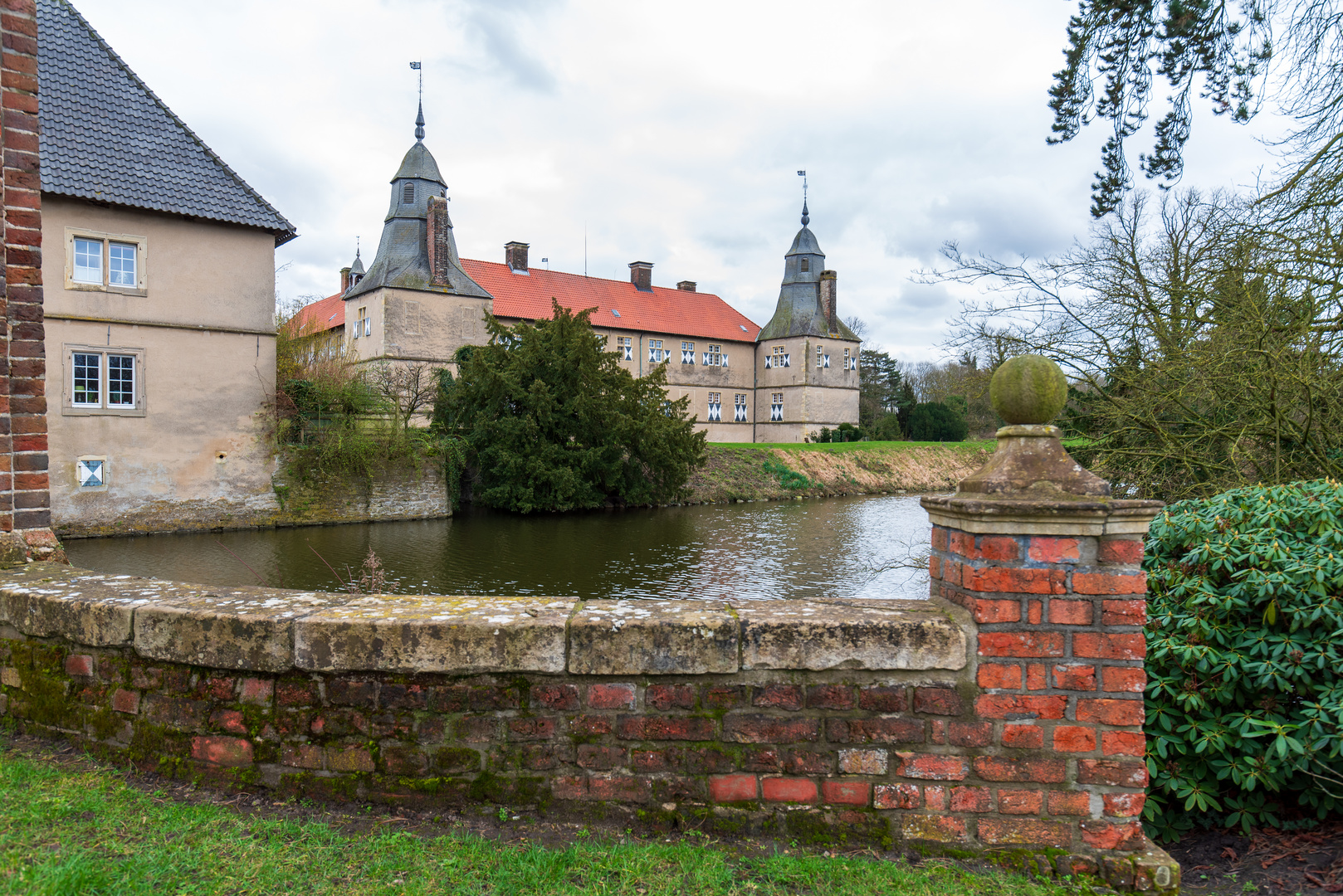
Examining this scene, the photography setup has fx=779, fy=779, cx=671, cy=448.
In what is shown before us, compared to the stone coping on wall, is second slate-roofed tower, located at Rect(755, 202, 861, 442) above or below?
above

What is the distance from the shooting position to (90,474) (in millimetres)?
16641

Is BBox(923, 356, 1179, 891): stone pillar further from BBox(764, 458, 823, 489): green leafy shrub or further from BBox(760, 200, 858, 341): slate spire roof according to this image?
BBox(760, 200, 858, 341): slate spire roof

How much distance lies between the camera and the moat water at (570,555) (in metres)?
12.4

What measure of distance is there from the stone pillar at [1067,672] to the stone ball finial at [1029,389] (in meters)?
0.21

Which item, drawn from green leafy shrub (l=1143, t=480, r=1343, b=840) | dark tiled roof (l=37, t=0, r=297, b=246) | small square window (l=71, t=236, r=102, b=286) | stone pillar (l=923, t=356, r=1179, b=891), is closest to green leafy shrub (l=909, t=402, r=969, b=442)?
dark tiled roof (l=37, t=0, r=297, b=246)

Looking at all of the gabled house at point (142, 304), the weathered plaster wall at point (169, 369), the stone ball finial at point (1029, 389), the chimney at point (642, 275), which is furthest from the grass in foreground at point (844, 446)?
the stone ball finial at point (1029, 389)

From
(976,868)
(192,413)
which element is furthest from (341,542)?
(976,868)

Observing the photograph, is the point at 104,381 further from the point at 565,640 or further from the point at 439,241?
the point at 565,640

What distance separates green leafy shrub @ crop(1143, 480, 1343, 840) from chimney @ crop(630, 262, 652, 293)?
43.2 metres

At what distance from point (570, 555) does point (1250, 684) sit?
1332cm

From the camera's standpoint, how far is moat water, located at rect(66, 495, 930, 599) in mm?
12438

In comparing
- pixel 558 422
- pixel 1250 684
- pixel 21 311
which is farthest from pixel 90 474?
pixel 1250 684

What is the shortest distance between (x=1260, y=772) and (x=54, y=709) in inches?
182

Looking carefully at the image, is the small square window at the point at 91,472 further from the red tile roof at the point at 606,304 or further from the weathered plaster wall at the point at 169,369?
the red tile roof at the point at 606,304
